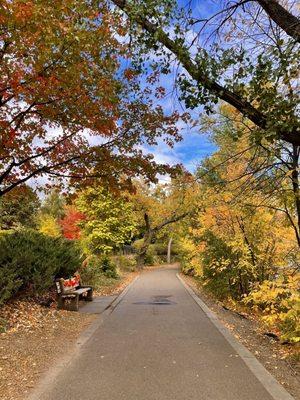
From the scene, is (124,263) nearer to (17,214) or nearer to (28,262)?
(17,214)

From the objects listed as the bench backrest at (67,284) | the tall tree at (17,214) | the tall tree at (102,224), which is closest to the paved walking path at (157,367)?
the bench backrest at (67,284)

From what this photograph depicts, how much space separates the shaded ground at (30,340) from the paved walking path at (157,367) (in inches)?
15.8

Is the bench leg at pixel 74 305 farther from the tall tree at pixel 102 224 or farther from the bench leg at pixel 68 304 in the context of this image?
the tall tree at pixel 102 224

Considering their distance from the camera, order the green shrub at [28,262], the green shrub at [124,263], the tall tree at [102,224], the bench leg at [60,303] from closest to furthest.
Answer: the green shrub at [28,262]
the bench leg at [60,303]
the tall tree at [102,224]
the green shrub at [124,263]

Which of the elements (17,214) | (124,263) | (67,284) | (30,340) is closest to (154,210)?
(124,263)

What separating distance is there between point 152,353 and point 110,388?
73.5 inches

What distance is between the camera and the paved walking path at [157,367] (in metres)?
5.19

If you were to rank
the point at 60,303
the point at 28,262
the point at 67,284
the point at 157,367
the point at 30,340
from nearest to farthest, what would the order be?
the point at 157,367
the point at 30,340
the point at 28,262
the point at 60,303
the point at 67,284

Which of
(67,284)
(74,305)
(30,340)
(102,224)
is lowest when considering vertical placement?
(30,340)

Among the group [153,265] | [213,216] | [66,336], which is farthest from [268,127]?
[153,265]

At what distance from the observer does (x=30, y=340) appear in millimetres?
7734

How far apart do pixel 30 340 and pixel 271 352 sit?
4.36m

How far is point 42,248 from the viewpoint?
12367 mm

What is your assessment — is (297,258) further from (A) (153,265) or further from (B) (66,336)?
(A) (153,265)
